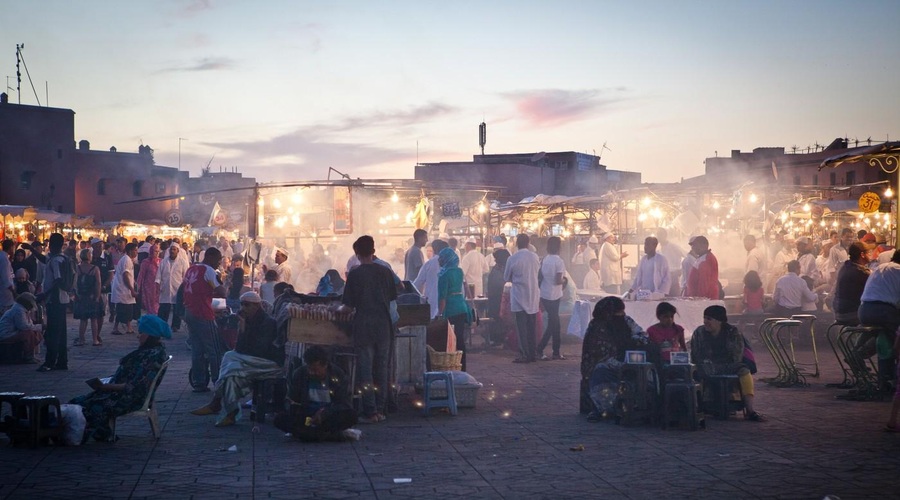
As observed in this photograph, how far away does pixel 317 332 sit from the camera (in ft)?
32.8

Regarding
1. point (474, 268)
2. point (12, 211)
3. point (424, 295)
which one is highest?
point (12, 211)

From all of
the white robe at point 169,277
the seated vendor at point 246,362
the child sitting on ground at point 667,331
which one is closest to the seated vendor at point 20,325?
the white robe at point 169,277

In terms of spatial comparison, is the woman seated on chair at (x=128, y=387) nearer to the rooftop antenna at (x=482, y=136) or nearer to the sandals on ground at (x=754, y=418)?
the sandals on ground at (x=754, y=418)

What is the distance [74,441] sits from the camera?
8672 millimetres

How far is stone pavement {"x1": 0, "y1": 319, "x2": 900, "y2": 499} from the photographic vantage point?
22.4ft

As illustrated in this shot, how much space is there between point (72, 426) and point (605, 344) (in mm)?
5520

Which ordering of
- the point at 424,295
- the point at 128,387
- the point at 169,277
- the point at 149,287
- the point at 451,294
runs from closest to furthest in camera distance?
1. the point at 128,387
2. the point at 451,294
3. the point at 424,295
4. the point at 169,277
5. the point at 149,287

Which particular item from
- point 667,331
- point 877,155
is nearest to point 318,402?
point 667,331

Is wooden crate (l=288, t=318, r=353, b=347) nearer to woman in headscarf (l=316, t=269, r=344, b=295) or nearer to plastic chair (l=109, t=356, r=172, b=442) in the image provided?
plastic chair (l=109, t=356, r=172, b=442)

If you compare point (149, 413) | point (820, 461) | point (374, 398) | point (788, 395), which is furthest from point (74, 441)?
point (788, 395)

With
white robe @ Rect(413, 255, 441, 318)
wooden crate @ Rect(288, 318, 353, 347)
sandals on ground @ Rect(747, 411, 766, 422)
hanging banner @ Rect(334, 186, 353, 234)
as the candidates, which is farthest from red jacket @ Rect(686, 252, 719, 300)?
hanging banner @ Rect(334, 186, 353, 234)

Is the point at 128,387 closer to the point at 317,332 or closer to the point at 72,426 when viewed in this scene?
the point at 72,426

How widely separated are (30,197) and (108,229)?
1836 centimetres

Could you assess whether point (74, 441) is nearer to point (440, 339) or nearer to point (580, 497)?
point (580, 497)
